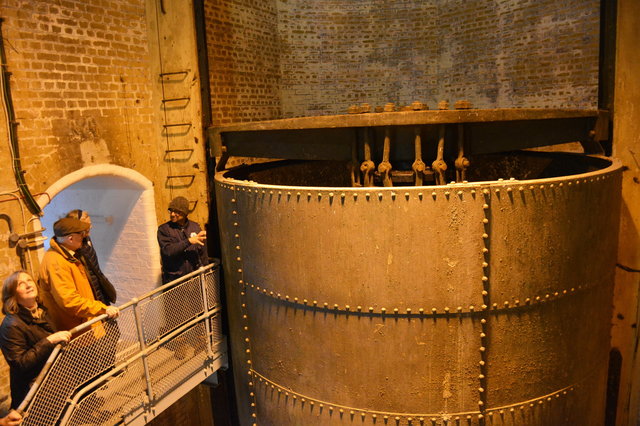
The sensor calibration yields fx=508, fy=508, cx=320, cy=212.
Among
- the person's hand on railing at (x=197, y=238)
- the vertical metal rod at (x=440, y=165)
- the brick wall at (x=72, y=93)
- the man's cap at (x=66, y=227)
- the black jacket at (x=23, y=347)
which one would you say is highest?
the brick wall at (x=72, y=93)

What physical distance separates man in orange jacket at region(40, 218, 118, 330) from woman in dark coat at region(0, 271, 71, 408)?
34 cm

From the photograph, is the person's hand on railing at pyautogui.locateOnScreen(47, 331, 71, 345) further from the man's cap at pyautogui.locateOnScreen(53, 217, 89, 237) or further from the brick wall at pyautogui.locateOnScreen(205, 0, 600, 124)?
the brick wall at pyautogui.locateOnScreen(205, 0, 600, 124)

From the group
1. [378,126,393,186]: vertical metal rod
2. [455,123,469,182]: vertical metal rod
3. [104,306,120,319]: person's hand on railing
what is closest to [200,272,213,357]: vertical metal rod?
[104,306,120,319]: person's hand on railing

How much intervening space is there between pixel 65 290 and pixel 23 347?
1.98ft

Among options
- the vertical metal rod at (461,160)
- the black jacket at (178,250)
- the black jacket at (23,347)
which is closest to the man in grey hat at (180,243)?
the black jacket at (178,250)

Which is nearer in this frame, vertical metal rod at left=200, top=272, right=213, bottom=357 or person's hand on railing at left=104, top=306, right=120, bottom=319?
person's hand on railing at left=104, top=306, right=120, bottom=319

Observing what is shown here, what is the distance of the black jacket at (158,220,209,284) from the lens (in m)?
6.12

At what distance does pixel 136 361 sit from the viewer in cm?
533

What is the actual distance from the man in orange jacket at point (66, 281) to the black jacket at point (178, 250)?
5.08ft

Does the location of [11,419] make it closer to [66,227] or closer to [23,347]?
[23,347]

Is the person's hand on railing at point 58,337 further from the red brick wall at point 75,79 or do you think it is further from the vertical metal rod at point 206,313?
the red brick wall at point 75,79

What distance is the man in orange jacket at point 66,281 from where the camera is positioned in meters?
4.36

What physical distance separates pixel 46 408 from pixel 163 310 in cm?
152

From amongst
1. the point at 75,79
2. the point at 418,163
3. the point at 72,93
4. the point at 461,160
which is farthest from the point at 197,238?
the point at 461,160
